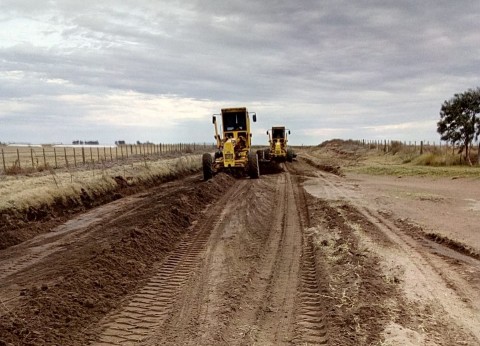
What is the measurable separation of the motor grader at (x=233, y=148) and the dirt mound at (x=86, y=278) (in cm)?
1098

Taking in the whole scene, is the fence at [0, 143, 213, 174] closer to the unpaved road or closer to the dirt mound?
the dirt mound

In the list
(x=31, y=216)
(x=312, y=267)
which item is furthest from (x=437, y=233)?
(x=31, y=216)

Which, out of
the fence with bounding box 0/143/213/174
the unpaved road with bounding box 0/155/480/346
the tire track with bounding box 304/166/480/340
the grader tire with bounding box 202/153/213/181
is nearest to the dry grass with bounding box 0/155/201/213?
the unpaved road with bounding box 0/155/480/346

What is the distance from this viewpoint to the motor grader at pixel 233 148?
23.6 metres

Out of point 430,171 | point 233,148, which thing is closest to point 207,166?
point 233,148

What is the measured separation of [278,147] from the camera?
41.9m

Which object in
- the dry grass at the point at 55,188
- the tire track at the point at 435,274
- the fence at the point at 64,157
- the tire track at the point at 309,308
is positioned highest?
the fence at the point at 64,157

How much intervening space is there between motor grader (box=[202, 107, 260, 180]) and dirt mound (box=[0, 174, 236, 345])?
10977 mm

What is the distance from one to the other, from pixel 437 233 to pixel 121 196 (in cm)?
1297

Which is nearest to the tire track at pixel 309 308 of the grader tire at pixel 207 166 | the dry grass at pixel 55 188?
the dry grass at pixel 55 188

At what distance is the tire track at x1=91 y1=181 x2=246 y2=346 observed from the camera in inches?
209

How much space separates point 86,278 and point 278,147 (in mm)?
35585

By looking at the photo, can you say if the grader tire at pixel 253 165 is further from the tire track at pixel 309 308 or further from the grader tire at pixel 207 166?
the tire track at pixel 309 308

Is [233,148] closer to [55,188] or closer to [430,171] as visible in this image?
[55,188]
